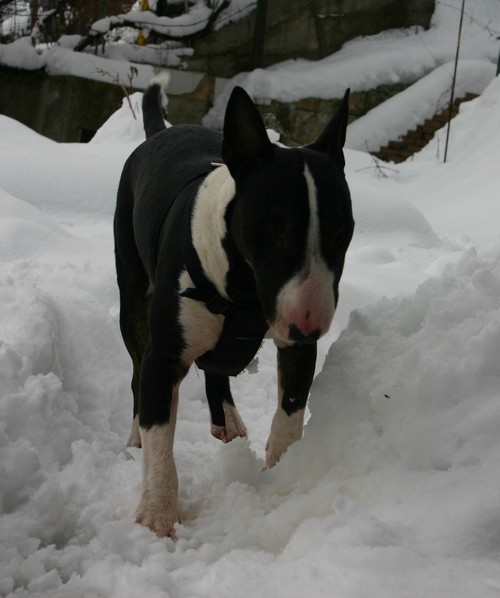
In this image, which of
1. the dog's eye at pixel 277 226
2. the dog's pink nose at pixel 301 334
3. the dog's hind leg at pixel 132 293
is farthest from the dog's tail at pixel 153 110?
the dog's pink nose at pixel 301 334

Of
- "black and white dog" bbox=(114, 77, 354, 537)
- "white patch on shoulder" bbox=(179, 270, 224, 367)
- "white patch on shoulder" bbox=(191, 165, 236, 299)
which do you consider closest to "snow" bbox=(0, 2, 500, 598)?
"black and white dog" bbox=(114, 77, 354, 537)

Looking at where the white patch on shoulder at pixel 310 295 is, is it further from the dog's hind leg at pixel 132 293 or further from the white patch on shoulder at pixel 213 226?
the dog's hind leg at pixel 132 293

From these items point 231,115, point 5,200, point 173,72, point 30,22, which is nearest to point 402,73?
point 173,72

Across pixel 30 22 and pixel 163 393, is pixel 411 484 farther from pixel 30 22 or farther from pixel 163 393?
pixel 30 22

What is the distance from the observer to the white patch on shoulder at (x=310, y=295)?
197 cm

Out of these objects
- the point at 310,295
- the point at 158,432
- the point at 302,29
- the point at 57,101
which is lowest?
the point at 57,101

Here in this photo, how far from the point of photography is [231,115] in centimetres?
233

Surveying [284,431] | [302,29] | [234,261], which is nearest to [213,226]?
[234,261]

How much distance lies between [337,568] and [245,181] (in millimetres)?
1104

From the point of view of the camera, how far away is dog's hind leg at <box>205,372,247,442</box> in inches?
133

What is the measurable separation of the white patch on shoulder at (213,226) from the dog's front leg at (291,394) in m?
0.34

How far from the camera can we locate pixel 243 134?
232cm

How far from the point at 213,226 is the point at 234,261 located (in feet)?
0.47

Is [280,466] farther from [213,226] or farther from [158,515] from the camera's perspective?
[213,226]
